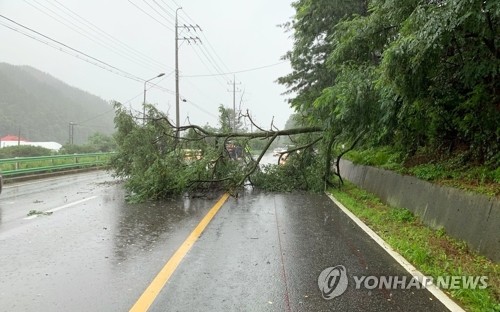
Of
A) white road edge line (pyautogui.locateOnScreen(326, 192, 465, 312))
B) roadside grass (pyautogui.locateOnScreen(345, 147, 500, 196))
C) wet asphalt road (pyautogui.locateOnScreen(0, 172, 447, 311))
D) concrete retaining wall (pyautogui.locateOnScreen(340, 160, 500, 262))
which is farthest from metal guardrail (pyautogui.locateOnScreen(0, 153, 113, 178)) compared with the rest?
white road edge line (pyautogui.locateOnScreen(326, 192, 465, 312))

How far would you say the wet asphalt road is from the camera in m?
3.96

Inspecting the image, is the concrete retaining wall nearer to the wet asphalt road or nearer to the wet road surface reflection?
the wet asphalt road

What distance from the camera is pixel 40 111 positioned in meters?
108

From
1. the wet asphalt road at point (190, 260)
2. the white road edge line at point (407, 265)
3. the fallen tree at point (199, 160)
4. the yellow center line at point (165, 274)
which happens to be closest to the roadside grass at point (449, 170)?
the white road edge line at point (407, 265)

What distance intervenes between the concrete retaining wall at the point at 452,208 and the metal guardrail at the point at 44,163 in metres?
12.0

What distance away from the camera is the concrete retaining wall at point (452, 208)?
204 inches

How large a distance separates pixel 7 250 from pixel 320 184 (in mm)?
9840

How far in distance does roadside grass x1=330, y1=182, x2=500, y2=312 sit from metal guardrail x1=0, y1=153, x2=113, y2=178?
12.3 meters

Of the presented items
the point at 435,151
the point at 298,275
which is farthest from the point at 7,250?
the point at 435,151

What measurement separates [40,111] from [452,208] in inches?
4710

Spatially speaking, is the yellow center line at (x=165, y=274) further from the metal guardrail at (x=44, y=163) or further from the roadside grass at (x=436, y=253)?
the metal guardrail at (x=44, y=163)

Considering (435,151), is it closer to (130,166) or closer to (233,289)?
(233,289)

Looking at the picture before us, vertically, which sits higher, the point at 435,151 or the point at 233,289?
the point at 435,151

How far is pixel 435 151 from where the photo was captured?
9.34 meters
